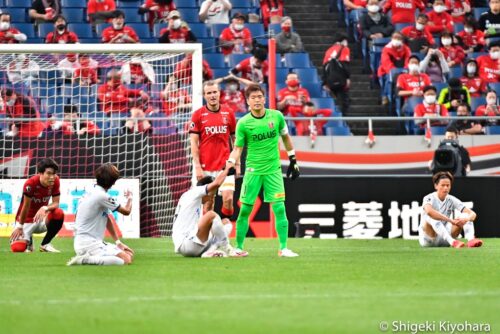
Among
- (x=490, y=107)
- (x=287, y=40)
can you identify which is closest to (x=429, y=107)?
(x=490, y=107)

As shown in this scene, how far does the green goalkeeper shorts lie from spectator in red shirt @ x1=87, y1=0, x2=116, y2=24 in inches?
469

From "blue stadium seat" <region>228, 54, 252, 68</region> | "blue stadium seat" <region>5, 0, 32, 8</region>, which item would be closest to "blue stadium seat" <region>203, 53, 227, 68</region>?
"blue stadium seat" <region>228, 54, 252, 68</region>

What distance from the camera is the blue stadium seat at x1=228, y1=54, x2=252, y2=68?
81.3ft

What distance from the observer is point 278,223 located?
1393 centimetres

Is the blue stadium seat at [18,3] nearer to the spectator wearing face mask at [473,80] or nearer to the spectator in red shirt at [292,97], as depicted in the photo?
the spectator in red shirt at [292,97]

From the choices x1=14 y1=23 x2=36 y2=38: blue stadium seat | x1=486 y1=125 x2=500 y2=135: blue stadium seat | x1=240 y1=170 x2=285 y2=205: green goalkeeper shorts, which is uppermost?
x1=14 y1=23 x2=36 y2=38: blue stadium seat

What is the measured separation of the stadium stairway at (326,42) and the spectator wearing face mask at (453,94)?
1.34 m

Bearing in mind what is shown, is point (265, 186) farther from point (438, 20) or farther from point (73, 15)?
point (438, 20)

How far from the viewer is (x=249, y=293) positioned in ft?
30.6

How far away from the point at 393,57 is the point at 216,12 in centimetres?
409

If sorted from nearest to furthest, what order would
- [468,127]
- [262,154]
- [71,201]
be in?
[262,154]
[71,201]
[468,127]

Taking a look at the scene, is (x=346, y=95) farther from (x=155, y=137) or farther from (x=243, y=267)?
(x=243, y=267)

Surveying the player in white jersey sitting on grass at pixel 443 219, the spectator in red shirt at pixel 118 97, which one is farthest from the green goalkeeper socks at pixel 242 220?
the spectator in red shirt at pixel 118 97

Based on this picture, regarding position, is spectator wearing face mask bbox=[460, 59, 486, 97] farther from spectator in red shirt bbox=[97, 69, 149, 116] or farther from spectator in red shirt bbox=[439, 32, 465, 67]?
spectator in red shirt bbox=[97, 69, 149, 116]
